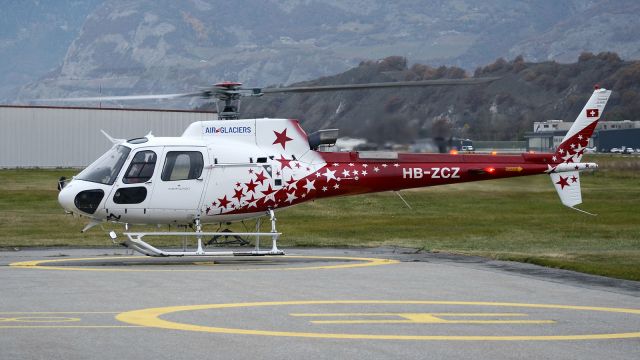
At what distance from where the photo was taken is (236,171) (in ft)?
74.7

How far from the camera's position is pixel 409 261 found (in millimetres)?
22812

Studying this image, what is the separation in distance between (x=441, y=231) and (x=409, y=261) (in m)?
10.9

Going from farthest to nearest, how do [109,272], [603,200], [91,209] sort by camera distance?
1. [603,200]
2. [91,209]
3. [109,272]

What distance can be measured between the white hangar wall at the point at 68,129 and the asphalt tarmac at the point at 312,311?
6955cm

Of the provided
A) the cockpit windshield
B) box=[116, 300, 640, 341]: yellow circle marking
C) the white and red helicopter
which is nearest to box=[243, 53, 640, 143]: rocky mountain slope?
the white and red helicopter

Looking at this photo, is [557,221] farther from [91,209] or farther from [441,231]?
[91,209]

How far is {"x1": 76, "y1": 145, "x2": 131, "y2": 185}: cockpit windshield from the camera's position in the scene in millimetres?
22172

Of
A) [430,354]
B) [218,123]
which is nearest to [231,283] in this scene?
[218,123]

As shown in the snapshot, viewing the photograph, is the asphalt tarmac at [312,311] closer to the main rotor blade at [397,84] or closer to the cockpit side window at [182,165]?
the cockpit side window at [182,165]

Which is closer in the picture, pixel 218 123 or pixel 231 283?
pixel 231 283

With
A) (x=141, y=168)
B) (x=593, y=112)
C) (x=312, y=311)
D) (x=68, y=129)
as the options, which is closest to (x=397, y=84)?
(x=141, y=168)

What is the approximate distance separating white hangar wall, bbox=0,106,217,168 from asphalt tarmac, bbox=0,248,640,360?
2738 inches

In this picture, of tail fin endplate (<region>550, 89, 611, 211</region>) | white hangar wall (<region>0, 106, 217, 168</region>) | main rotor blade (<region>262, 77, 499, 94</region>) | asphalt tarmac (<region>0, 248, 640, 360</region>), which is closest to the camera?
asphalt tarmac (<region>0, 248, 640, 360</region>)

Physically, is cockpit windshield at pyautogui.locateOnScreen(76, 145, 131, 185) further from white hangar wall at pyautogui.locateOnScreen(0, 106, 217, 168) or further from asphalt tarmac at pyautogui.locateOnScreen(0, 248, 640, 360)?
white hangar wall at pyautogui.locateOnScreen(0, 106, 217, 168)
